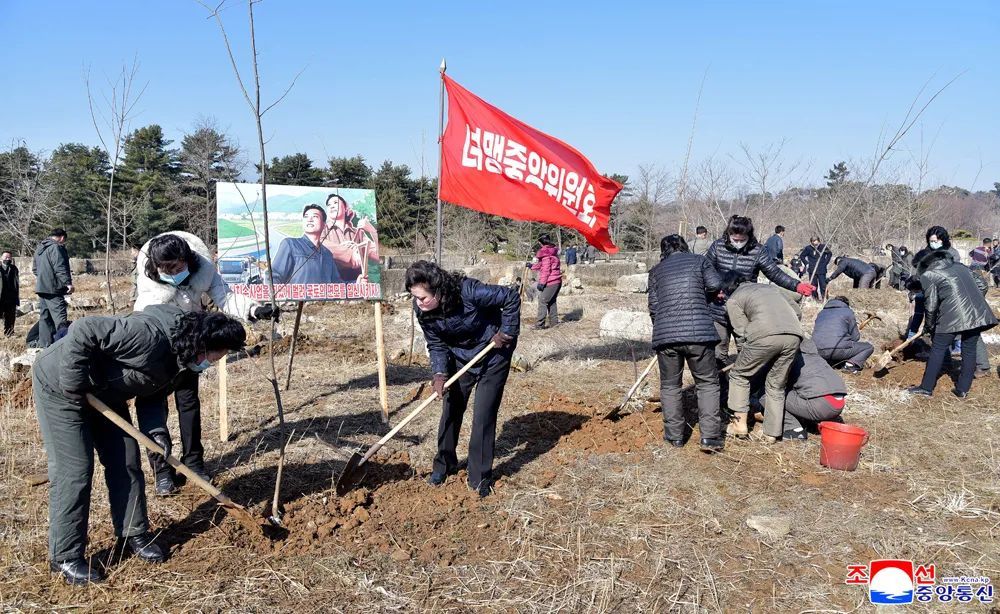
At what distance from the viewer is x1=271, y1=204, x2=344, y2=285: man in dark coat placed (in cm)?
646

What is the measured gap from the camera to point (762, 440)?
5273 millimetres

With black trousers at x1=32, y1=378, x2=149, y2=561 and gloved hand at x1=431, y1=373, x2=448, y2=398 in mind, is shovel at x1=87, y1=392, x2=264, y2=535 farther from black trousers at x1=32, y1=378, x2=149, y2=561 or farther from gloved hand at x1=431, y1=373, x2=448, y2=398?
gloved hand at x1=431, y1=373, x2=448, y2=398

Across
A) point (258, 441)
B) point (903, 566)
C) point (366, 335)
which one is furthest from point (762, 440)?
point (366, 335)

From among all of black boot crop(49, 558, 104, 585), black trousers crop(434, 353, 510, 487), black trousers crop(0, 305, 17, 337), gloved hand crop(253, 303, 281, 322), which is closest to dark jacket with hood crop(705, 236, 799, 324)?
black trousers crop(434, 353, 510, 487)

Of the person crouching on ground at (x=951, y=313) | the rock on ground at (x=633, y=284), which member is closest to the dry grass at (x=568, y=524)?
the person crouching on ground at (x=951, y=313)

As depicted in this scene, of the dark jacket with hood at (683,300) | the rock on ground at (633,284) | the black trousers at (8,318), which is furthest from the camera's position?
the rock on ground at (633,284)

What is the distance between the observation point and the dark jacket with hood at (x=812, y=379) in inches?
204

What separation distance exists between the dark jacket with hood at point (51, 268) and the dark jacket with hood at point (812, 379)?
9.00 meters

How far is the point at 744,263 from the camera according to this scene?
565 centimetres

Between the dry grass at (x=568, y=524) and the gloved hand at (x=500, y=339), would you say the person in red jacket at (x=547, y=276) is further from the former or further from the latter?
the gloved hand at (x=500, y=339)

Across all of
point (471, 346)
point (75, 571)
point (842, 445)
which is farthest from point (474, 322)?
point (842, 445)

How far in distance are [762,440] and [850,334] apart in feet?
9.34

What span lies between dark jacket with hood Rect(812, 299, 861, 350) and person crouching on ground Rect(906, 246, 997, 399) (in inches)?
31.6

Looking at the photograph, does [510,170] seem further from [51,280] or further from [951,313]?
[51,280]
